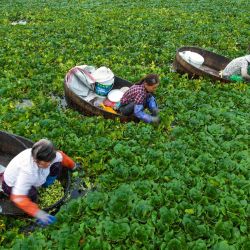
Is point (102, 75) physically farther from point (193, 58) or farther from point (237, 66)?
point (237, 66)

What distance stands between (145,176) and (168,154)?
717mm

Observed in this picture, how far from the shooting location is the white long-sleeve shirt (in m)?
5.29

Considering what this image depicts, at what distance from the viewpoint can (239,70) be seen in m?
10.1

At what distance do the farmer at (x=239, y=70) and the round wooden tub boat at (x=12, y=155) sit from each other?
5.89 metres

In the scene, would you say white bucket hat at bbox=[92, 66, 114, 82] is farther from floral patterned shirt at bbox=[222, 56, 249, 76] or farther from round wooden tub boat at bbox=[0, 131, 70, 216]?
floral patterned shirt at bbox=[222, 56, 249, 76]

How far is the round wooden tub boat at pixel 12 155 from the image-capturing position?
562 centimetres

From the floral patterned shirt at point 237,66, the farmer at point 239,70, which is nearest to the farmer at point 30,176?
the farmer at point 239,70

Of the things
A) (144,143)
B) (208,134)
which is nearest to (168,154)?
(144,143)

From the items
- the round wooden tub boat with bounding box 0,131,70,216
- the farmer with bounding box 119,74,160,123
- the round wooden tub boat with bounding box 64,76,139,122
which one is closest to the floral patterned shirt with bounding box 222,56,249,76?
the farmer with bounding box 119,74,160,123

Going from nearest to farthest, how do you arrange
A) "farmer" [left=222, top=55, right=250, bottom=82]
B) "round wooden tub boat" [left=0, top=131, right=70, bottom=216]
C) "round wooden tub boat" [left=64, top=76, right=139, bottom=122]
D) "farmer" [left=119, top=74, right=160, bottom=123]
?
"round wooden tub boat" [left=0, top=131, right=70, bottom=216] → "farmer" [left=119, top=74, right=160, bottom=123] → "round wooden tub boat" [left=64, top=76, right=139, bottom=122] → "farmer" [left=222, top=55, right=250, bottom=82]

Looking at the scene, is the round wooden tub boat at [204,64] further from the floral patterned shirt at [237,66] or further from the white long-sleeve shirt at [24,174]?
the white long-sleeve shirt at [24,174]

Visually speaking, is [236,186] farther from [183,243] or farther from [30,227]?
[30,227]

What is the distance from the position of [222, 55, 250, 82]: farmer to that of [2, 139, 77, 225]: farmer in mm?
6363

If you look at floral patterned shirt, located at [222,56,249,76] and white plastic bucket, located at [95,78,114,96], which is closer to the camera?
white plastic bucket, located at [95,78,114,96]
